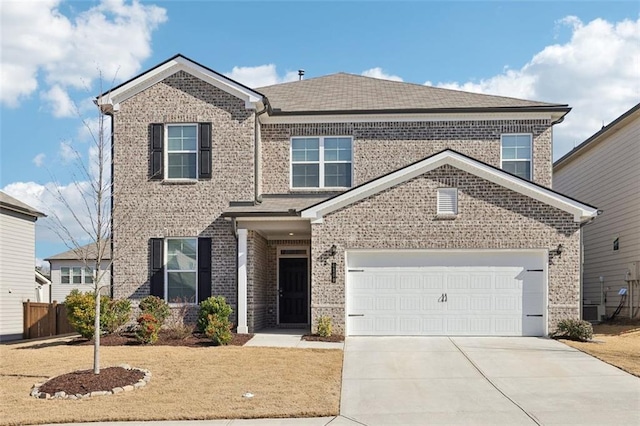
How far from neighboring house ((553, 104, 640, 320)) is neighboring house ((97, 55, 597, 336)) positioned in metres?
3.10

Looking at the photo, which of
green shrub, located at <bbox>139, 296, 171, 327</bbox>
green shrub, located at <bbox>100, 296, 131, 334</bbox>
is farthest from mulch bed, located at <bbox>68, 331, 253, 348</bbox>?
green shrub, located at <bbox>139, 296, 171, 327</bbox>

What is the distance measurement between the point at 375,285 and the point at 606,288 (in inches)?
399

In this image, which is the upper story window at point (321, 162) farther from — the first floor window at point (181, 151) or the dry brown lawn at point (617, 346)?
the dry brown lawn at point (617, 346)

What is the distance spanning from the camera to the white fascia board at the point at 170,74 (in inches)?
751

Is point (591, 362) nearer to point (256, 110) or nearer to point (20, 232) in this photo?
point (256, 110)

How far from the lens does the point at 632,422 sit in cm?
935

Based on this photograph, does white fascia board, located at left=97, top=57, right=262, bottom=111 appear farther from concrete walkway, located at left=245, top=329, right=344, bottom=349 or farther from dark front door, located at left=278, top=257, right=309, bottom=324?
concrete walkway, located at left=245, top=329, right=344, bottom=349

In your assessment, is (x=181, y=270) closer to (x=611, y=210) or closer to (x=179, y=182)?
(x=179, y=182)

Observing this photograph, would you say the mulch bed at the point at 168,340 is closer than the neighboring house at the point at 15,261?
Yes

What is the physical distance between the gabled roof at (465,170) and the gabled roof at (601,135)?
5.00 meters

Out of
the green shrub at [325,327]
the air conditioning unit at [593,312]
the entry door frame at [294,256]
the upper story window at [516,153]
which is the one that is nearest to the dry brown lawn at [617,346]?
the air conditioning unit at [593,312]

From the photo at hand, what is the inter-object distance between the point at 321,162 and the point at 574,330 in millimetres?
8592

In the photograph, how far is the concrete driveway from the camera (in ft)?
32.3

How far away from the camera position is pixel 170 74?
1945 cm
